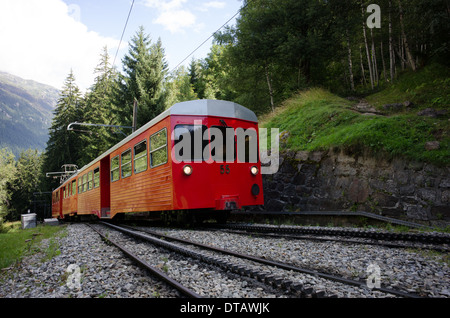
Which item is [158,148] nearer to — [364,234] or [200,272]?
[200,272]

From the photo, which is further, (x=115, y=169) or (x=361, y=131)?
(x=115, y=169)

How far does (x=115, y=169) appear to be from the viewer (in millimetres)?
11172

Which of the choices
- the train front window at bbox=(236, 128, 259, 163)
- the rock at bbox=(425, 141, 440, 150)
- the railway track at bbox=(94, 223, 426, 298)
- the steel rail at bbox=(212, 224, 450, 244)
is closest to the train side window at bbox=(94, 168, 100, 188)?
the train front window at bbox=(236, 128, 259, 163)

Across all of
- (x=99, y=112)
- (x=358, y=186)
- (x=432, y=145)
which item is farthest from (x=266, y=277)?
(x=99, y=112)

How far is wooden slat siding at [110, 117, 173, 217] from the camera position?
7.28 metres

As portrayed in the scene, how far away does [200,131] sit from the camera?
7410mm

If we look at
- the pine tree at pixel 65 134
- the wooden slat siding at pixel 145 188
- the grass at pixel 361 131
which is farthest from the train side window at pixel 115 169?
the pine tree at pixel 65 134

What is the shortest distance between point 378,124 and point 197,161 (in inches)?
203

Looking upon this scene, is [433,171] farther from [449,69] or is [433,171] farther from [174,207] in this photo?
[449,69]

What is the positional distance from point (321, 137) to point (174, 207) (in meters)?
5.62

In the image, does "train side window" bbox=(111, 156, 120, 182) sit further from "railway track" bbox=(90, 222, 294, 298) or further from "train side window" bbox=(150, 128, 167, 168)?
"railway track" bbox=(90, 222, 294, 298)

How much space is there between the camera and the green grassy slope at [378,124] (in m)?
7.23

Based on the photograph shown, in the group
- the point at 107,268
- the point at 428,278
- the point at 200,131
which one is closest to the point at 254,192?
the point at 200,131

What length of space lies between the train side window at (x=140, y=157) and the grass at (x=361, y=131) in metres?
5.17
